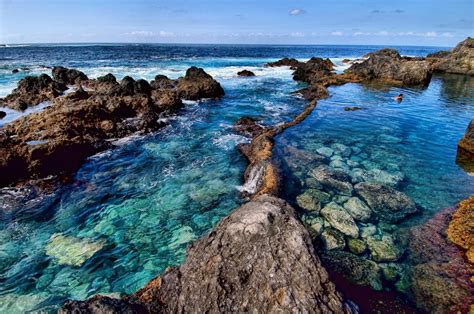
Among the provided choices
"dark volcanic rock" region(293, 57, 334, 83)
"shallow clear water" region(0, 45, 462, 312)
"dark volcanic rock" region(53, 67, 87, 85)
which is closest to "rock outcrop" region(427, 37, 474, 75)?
"dark volcanic rock" region(293, 57, 334, 83)

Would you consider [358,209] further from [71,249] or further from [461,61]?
[461,61]

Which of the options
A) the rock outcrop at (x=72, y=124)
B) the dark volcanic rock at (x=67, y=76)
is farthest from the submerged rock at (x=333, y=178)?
the dark volcanic rock at (x=67, y=76)

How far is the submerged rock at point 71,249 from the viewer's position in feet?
25.1

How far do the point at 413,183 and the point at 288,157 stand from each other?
5.25 m

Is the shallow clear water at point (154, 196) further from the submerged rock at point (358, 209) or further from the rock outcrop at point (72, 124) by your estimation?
the submerged rock at point (358, 209)

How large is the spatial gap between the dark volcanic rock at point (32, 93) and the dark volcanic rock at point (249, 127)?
56.5 ft

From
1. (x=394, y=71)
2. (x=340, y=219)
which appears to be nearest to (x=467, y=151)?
(x=340, y=219)

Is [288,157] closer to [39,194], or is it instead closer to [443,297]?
[443,297]

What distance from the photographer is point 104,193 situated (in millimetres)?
10977

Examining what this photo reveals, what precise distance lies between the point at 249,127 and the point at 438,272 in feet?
42.3

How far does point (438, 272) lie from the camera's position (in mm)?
6898

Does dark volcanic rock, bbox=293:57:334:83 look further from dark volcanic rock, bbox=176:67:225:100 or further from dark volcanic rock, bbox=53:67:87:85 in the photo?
dark volcanic rock, bbox=53:67:87:85

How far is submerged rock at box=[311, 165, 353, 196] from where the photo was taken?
35.5 ft

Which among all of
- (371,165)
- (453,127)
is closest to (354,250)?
(371,165)
